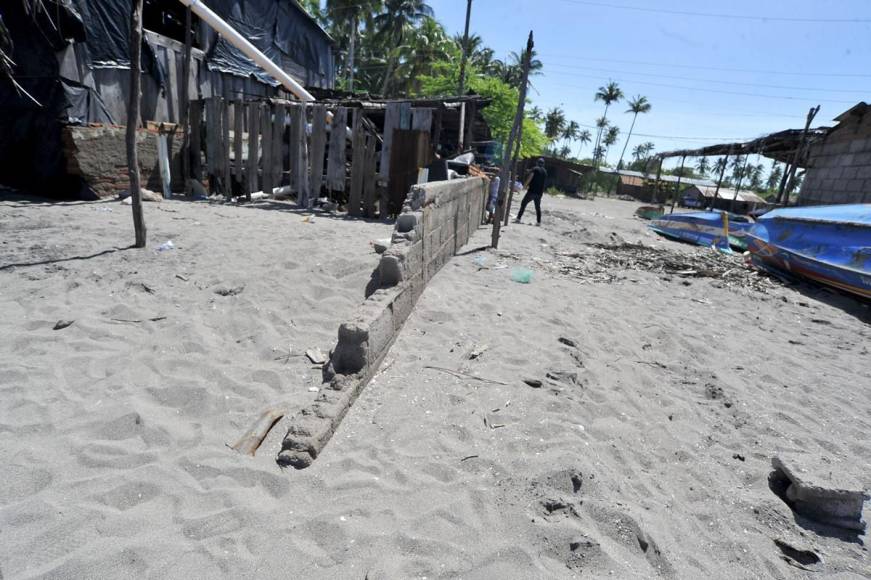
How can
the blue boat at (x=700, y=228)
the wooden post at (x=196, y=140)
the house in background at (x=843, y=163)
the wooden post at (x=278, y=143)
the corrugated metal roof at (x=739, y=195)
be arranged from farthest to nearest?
the corrugated metal roof at (x=739, y=195) < the house in background at (x=843, y=163) < the blue boat at (x=700, y=228) < the wooden post at (x=196, y=140) < the wooden post at (x=278, y=143)

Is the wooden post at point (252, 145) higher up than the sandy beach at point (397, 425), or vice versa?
the wooden post at point (252, 145)

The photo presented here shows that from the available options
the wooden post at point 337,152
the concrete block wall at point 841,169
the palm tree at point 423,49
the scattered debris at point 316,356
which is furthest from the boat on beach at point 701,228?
the palm tree at point 423,49

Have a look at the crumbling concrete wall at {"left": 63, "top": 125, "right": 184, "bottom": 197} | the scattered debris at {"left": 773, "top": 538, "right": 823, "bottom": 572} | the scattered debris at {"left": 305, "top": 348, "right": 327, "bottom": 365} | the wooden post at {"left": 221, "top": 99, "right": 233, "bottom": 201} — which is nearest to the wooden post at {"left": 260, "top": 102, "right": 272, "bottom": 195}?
the wooden post at {"left": 221, "top": 99, "right": 233, "bottom": 201}

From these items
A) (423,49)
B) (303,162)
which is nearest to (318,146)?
(303,162)

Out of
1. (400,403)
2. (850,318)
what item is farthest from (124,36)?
(850,318)

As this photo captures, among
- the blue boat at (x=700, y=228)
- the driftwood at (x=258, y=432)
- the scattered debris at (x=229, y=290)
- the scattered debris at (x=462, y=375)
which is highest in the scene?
the blue boat at (x=700, y=228)

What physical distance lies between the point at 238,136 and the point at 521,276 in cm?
721

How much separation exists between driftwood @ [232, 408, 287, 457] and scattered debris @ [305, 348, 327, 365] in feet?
2.18

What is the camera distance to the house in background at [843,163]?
12.7 m

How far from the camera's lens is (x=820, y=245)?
26.9 ft

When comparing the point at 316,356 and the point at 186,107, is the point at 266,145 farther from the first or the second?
the point at 316,356

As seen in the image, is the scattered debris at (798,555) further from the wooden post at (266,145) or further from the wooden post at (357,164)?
the wooden post at (266,145)

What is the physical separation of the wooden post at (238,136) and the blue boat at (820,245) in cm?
1166

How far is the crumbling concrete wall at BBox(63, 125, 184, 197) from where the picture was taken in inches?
300
